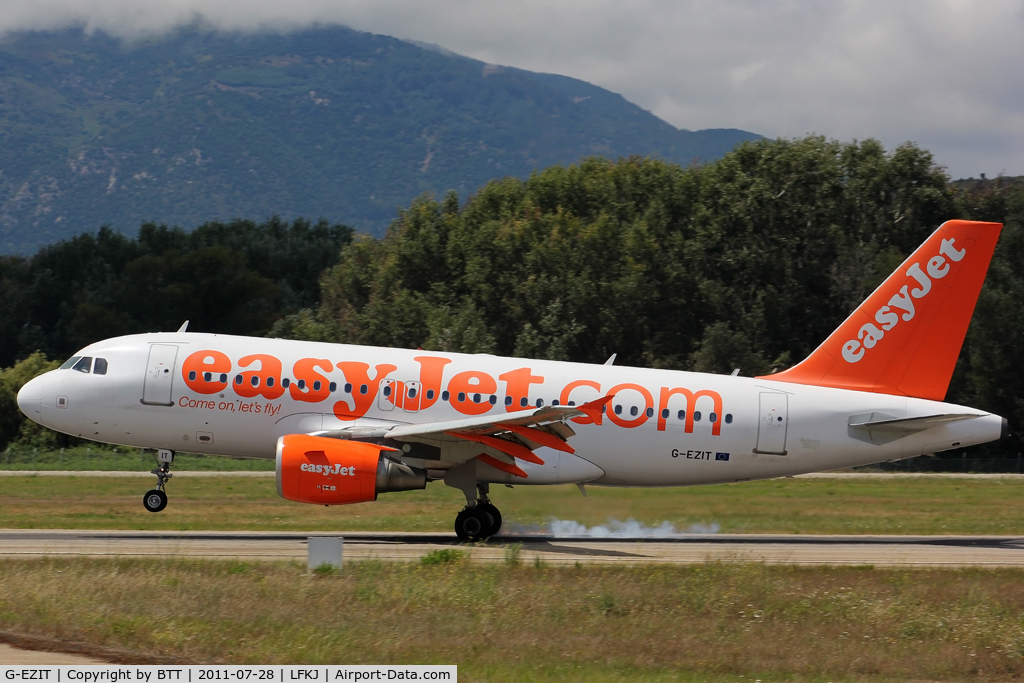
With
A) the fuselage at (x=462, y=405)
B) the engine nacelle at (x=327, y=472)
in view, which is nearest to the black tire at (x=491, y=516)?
the fuselage at (x=462, y=405)

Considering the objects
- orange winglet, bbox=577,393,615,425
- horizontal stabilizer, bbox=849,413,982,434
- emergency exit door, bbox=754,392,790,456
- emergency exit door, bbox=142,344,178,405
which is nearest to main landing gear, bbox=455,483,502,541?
orange winglet, bbox=577,393,615,425

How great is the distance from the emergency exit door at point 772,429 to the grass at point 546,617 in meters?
5.35

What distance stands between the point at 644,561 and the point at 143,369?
11.6 m

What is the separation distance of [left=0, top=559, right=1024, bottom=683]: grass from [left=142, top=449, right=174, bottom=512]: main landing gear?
4712mm

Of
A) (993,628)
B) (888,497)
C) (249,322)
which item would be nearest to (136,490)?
(888,497)

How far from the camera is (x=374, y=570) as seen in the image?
18812 millimetres

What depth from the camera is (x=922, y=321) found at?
1011 inches

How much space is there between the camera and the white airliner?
24.1m

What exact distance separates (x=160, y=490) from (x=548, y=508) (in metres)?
8.56

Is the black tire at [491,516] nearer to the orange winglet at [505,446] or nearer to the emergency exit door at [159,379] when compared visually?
the orange winglet at [505,446]

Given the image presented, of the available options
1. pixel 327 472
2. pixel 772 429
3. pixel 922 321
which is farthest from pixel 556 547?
pixel 922 321

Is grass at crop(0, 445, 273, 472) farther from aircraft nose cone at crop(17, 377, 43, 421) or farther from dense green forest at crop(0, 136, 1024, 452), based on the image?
aircraft nose cone at crop(17, 377, 43, 421)

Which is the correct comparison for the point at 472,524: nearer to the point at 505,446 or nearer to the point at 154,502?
the point at 505,446

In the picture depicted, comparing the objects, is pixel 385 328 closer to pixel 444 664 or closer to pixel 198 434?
pixel 198 434
